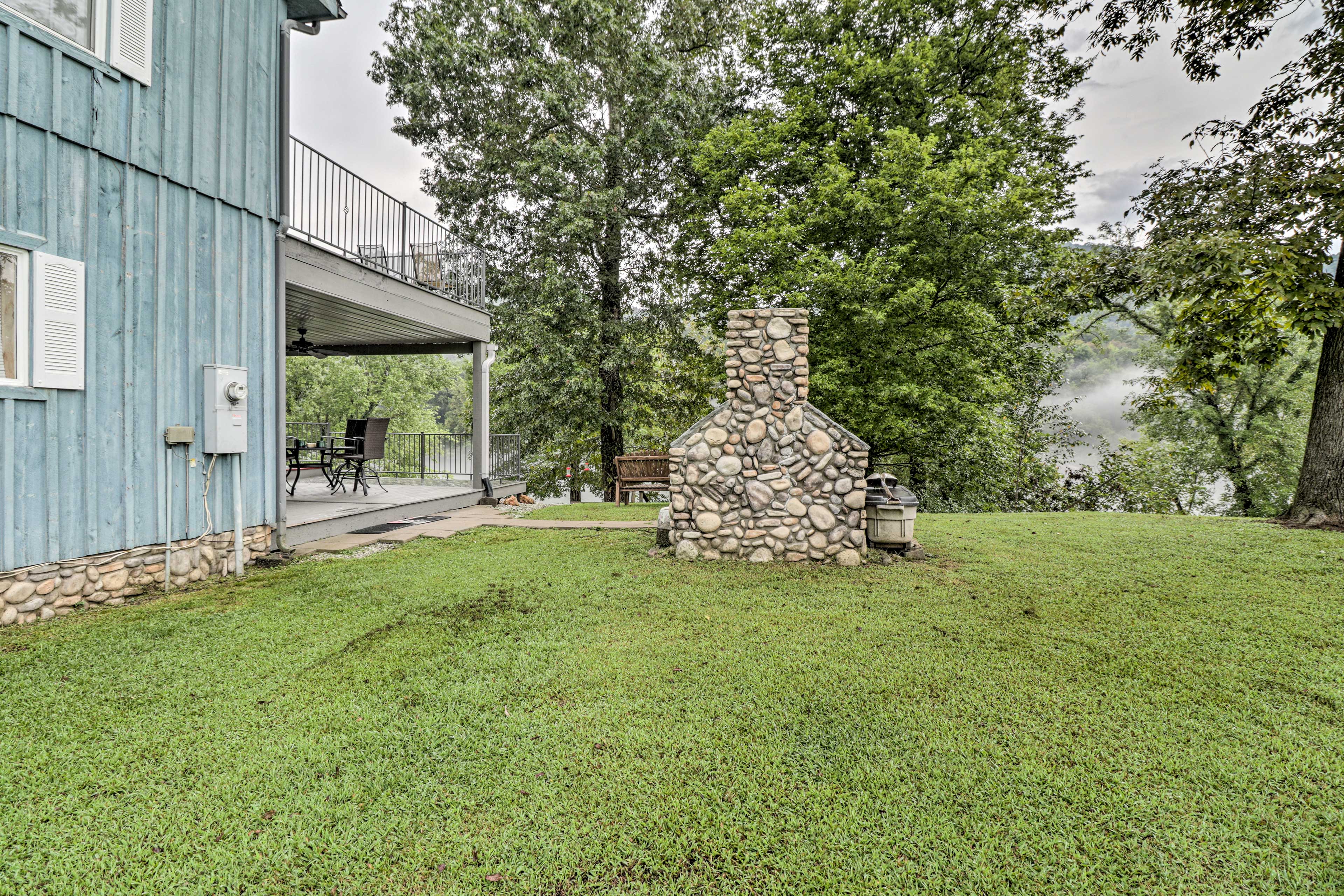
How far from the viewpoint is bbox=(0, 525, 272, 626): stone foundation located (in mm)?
3766

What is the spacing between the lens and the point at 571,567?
557cm

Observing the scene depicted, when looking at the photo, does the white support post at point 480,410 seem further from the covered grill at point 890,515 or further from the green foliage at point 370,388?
the green foliage at point 370,388

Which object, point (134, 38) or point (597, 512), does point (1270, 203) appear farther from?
point (134, 38)

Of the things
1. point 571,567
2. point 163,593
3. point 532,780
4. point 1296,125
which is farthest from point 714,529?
point 1296,125

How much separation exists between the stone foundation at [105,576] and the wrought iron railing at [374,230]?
3431 mm

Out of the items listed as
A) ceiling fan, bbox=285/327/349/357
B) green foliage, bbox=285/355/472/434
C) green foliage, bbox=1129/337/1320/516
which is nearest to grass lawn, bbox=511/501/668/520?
ceiling fan, bbox=285/327/349/357

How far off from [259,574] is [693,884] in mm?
5140

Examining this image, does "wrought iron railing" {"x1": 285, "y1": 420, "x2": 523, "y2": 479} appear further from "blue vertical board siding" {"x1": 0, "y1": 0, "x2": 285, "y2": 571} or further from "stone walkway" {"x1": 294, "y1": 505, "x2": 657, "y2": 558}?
"blue vertical board siding" {"x1": 0, "y1": 0, "x2": 285, "y2": 571}

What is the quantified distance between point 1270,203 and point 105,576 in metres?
11.8

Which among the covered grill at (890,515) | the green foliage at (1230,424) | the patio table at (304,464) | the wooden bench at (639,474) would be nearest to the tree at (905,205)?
the green foliage at (1230,424)

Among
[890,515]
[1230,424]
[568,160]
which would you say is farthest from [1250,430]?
[568,160]

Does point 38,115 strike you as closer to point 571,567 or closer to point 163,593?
point 163,593

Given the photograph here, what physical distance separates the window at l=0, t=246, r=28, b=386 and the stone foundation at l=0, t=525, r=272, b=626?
1.30m

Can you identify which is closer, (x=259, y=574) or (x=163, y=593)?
(x=163, y=593)
